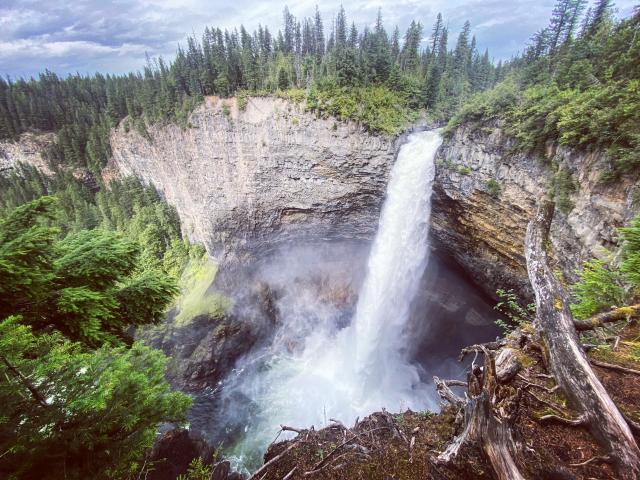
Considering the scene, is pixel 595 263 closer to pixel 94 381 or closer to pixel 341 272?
pixel 94 381

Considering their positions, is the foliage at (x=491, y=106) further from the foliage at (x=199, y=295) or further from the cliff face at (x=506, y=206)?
the foliage at (x=199, y=295)

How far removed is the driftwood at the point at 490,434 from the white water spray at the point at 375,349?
15.8 m

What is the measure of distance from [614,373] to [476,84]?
53568 mm

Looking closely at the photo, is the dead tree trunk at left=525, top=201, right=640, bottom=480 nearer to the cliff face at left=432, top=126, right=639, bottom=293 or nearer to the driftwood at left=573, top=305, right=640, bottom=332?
the driftwood at left=573, top=305, right=640, bottom=332

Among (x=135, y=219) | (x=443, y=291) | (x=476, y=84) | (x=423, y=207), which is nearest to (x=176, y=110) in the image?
(x=135, y=219)

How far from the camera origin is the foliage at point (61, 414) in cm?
285

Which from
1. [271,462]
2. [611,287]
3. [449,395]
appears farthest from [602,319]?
[271,462]

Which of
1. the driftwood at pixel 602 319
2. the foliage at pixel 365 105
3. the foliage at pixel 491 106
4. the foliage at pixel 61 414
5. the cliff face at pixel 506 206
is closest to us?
the foliage at pixel 61 414

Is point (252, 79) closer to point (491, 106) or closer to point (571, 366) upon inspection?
point (491, 106)

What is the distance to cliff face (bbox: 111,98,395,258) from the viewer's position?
977 inches

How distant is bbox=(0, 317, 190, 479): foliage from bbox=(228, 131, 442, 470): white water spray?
16.1 metres

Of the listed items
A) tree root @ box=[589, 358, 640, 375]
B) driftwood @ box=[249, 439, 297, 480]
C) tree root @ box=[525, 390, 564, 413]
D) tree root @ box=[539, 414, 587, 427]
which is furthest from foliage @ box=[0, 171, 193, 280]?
tree root @ box=[589, 358, 640, 375]

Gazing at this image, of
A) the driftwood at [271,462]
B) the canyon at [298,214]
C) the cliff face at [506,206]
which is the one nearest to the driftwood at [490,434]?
the driftwood at [271,462]

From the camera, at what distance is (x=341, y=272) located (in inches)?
1096
